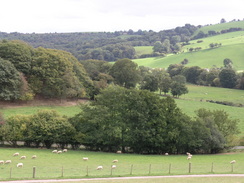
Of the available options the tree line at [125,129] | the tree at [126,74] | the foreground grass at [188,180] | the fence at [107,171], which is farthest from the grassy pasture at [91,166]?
the tree at [126,74]

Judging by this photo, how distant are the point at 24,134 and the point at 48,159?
12.8 metres

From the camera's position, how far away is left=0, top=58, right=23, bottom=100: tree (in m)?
78.8

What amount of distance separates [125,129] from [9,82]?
118 ft

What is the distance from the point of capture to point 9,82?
7994 centimetres

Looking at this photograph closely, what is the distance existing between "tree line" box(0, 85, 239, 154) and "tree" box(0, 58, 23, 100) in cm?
2109

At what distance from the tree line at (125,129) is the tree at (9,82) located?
2109cm

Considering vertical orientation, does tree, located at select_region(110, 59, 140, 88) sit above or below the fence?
above

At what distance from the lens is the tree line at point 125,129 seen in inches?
2251

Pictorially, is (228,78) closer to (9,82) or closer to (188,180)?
(9,82)

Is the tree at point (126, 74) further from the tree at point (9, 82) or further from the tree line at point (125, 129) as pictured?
the tree line at point (125, 129)

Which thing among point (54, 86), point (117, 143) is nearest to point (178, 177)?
point (117, 143)

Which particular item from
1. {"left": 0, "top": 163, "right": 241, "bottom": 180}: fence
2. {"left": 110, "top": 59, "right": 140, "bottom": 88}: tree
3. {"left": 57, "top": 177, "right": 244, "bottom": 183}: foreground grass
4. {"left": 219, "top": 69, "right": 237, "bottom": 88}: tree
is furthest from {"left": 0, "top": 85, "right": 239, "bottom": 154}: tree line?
{"left": 219, "top": 69, "right": 237, "bottom": 88}: tree

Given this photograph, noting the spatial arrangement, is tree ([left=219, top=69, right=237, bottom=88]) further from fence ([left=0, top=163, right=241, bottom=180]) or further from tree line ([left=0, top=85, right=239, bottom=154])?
fence ([left=0, top=163, right=241, bottom=180])

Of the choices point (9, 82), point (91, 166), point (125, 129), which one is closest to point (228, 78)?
point (9, 82)
